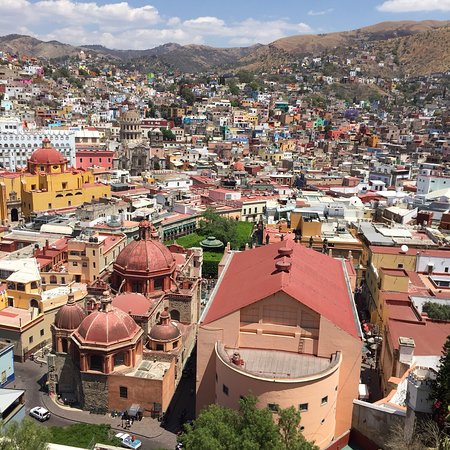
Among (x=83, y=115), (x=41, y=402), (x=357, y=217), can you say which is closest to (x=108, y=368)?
(x=41, y=402)

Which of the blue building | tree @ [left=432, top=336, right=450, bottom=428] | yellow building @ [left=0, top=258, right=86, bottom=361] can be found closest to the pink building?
tree @ [left=432, top=336, right=450, bottom=428]

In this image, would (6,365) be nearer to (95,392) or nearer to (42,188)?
(95,392)

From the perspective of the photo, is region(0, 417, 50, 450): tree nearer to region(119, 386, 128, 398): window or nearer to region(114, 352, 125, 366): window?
region(119, 386, 128, 398): window

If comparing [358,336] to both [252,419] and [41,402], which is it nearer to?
[252,419]

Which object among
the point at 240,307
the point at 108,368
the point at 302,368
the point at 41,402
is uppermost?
the point at 240,307

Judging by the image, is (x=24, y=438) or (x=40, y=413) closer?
(x=24, y=438)

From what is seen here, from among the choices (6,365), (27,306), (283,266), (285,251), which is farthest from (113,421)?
(285,251)

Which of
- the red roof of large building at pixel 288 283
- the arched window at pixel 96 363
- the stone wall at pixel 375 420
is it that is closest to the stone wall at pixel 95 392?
the arched window at pixel 96 363
